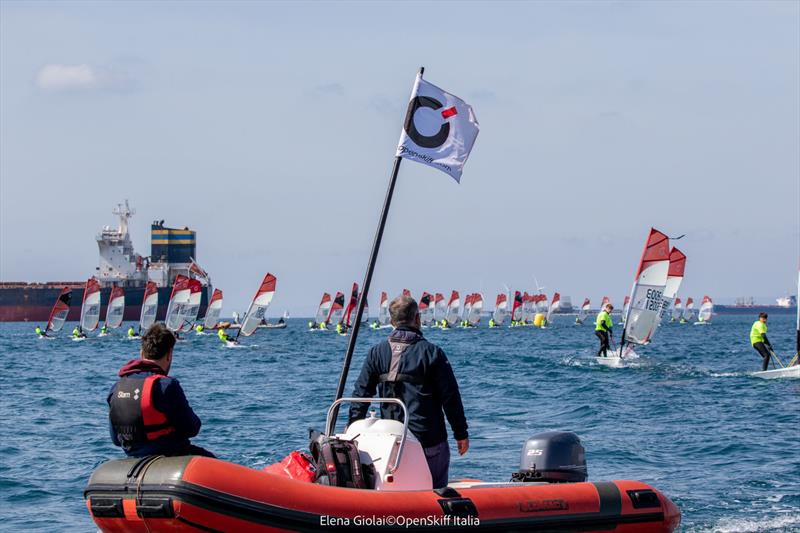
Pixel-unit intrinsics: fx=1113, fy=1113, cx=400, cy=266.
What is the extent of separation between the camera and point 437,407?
7.54 meters

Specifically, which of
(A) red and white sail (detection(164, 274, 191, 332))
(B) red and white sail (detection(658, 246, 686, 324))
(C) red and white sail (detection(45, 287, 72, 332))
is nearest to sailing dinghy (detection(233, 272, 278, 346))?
(A) red and white sail (detection(164, 274, 191, 332))

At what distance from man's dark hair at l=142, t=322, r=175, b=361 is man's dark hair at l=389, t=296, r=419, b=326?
4.97 feet

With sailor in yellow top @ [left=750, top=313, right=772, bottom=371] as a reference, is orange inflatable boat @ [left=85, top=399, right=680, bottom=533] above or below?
below

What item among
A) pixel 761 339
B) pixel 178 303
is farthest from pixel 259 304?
pixel 761 339

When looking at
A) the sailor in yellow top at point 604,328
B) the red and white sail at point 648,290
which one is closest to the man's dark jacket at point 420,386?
the sailor in yellow top at point 604,328

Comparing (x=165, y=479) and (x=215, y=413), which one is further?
(x=215, y=413)

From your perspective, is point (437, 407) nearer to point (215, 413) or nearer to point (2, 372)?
point (215, 413)

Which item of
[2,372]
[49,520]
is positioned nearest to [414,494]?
[49,520]

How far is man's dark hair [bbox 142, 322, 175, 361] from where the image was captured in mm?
6730

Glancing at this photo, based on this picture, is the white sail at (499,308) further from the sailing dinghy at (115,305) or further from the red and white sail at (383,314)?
the sailing dinghy at (115,305)

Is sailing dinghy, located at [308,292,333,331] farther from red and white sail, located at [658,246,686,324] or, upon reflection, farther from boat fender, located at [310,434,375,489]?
boat fender, located at [310,434,375,489]

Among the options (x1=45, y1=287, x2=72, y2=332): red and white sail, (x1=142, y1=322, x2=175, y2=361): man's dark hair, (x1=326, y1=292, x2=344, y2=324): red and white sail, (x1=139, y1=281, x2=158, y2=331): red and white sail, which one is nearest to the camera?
(x1=142, y1=322, x2=175, y2=361): man's dark hair

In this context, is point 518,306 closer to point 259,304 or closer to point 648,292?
point 259,304

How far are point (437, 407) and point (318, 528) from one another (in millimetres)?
1222
